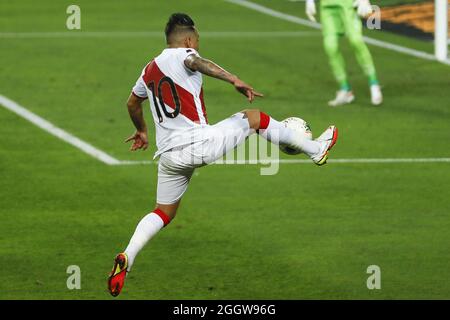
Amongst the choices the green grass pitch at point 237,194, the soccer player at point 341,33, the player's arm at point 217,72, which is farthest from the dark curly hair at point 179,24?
the soccer player at point 341,33

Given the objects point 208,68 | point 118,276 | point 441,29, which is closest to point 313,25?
point 441,29

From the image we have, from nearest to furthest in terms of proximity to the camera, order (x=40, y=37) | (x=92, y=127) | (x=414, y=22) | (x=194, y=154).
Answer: (x=194, y=154)
(x=92, y=127)
(x=40, y=37)
(x=414, y=22)

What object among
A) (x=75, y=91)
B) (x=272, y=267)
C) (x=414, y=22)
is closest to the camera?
(x=272, y=267)

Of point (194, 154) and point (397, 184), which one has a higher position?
point (397, 184)

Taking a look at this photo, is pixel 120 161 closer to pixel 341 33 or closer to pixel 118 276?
pixel 341 33

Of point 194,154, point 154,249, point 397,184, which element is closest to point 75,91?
point 397,184

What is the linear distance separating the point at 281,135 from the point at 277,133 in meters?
0.06

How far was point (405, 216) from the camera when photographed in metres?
15.6

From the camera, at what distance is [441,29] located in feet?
87.2

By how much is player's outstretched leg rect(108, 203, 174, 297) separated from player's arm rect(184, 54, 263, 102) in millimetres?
1535

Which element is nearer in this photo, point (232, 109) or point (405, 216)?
point (405, 216)

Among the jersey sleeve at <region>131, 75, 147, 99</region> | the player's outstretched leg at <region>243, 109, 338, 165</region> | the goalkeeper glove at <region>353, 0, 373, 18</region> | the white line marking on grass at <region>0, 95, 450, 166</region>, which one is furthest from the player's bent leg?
the goalkeeper glove at <region>353, 0, 373, 18</region>

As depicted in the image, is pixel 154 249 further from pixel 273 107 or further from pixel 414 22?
pixel 414 22

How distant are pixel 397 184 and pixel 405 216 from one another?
5.52ft
